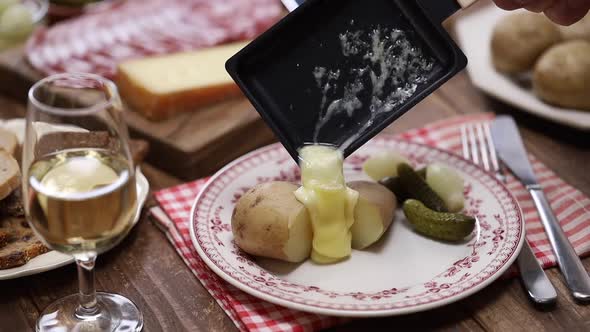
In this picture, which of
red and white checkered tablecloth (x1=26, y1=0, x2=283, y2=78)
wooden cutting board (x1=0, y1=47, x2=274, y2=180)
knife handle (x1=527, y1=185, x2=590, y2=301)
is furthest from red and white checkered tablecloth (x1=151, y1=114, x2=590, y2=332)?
red and white checkered tablecloth (x1=26, y1=0, x2=283, y2=78)

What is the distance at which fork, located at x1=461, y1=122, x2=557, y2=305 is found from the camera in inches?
47.7

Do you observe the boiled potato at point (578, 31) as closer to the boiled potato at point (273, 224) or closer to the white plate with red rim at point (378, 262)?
the white plate with red rim at point (378, 262)

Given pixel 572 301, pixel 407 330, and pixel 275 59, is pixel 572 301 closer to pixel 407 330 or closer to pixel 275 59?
pixel 407 330

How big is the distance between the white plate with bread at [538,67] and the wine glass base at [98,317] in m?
1.05

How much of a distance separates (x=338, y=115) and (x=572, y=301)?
→ 49 cm

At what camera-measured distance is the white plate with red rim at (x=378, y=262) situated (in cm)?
112

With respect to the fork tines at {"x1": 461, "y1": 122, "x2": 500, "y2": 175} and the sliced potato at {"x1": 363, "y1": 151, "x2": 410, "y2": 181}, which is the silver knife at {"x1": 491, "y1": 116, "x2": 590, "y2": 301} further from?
the sliced potato at {"x1": 363, "y1": 151, "x2": 410, "y2": 181}

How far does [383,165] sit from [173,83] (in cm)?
63

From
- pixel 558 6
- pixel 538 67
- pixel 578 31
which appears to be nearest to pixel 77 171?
pixel 558 6

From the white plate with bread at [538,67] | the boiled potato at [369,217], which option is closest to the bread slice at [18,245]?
the boiled potato at [369,217]

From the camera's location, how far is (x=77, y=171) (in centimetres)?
99

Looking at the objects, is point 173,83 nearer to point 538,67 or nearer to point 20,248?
point 20,248

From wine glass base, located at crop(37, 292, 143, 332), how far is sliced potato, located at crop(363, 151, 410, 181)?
1.74ft

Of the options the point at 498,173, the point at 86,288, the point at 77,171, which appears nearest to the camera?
the point at 77,171
